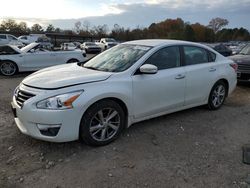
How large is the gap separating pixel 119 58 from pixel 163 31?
66257 millimetres

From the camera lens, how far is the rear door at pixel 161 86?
384 centimetres

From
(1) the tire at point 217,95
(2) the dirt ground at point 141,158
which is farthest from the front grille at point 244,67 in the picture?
(2) the dirt ground at point 141,158

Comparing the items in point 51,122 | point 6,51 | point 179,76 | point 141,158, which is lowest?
point 141,158

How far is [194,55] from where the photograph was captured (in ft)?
15.7

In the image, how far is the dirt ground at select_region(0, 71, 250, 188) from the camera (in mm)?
2838

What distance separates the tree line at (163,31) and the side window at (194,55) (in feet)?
140

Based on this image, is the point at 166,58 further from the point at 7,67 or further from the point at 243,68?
the point at 7,67

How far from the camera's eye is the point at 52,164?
10.3 ft

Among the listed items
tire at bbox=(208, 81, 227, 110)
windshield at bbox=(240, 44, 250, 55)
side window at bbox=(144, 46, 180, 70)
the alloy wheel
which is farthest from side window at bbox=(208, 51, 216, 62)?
windshield at bbox=(240, 44, 250, 55)

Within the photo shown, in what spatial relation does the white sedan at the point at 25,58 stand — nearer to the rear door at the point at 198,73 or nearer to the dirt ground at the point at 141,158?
the dirt ground at the point at 141,158

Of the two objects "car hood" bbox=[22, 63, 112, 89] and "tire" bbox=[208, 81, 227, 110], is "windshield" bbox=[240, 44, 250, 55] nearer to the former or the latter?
"tire" bbox=[208, 81, 227, 110]

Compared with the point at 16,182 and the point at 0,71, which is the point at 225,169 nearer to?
the point at 16,182

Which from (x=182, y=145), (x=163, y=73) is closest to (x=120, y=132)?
(x=182, y=145)

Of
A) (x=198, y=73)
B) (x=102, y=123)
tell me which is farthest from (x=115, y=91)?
(x=198, y=73)
